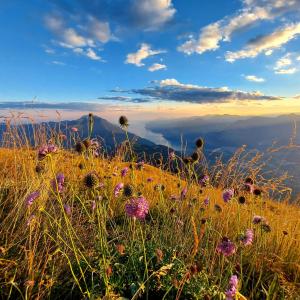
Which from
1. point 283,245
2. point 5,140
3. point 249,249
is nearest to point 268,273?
point 249,249

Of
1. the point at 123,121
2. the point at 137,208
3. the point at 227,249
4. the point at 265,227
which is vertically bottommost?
the point at 265,227

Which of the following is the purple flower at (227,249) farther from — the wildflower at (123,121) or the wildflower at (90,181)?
the wildflower at (123,121)

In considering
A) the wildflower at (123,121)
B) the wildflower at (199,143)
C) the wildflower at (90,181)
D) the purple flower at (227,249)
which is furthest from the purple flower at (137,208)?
the wildflower at (199,143)

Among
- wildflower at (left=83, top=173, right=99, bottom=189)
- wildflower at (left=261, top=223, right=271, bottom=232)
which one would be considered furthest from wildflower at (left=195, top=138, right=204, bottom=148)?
wildflower at (left=83, top=173, right=99, bottom=189)

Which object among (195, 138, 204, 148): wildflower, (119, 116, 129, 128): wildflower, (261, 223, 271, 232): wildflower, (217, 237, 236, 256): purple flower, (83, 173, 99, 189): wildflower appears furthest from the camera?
(195, 138, 204, 148): wildflower

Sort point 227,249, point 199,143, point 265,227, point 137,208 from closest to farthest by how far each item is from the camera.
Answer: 1. point 137,208
2. point 227,249
3. point 265,227
4. point 199,143

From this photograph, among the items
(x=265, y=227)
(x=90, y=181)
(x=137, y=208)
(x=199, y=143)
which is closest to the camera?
(x=137, y=208)

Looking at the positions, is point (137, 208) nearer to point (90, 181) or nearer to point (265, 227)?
point (90, 181)

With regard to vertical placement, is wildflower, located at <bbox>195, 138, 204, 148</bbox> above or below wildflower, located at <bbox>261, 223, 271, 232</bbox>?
above

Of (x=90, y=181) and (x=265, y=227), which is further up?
(x=90, y=181)

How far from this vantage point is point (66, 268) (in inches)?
112

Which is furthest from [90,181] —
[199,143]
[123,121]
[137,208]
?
[199,143]

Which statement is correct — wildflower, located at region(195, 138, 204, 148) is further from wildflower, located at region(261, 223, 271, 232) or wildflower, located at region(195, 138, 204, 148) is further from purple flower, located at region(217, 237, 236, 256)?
purple flower, located at region(217, 237, 236, 256)

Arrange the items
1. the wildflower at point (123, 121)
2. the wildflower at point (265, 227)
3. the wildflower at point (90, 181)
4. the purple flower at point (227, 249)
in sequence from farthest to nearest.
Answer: the wildflower at point (123, 121), the wildflower at point (265, 227), the wildflower at point (90, 181), the purple flower at point (227, 249)
